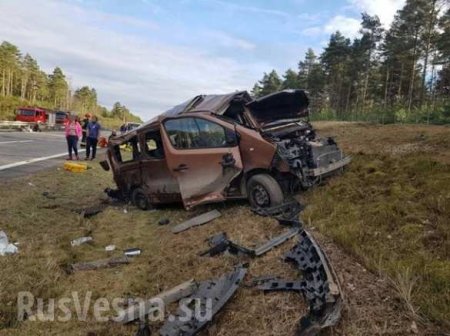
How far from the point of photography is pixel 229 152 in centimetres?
671

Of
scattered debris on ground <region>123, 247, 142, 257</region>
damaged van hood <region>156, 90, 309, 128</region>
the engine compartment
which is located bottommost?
scattered debris on ground <region>123, 247, 142, 257</region>

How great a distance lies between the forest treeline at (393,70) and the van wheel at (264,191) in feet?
65.9

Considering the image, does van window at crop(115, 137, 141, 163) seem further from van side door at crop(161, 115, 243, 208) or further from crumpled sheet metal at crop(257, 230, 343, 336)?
crumpled sheet metal at crop(257, 230, 343, 336)

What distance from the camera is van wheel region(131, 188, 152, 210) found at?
27.1 feet

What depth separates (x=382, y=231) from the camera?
4.72 meters

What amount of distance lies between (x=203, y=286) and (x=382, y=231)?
2123 millimetres

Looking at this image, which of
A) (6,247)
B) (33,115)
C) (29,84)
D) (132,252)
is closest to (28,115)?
(33,115)

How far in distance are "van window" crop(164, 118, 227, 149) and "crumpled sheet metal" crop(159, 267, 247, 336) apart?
10.1ft

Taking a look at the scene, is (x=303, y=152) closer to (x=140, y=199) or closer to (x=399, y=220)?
(x=399, y=220)

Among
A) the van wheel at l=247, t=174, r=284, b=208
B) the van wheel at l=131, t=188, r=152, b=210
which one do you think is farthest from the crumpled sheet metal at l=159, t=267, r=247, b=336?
the van wheel at l=131, t=188, r=152, b=210

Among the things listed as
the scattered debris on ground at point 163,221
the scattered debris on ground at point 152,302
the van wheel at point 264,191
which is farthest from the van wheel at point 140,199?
the scattered debris on ground at point 152,302

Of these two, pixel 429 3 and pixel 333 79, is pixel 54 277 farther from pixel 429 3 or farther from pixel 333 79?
pixel 333 79

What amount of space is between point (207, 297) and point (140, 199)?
498cm

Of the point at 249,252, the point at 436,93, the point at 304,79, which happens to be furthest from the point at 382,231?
the point at 304,79
